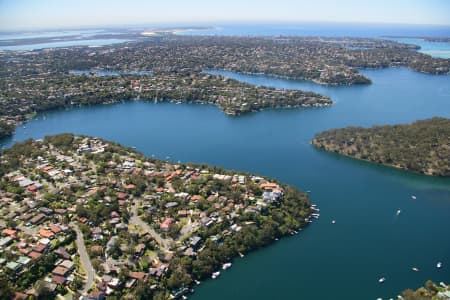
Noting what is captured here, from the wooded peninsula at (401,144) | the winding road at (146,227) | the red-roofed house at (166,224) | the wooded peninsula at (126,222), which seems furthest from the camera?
the wooded peninsula at (401,144)

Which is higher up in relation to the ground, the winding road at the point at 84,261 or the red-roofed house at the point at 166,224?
the red-roofed house at the point at 166,224

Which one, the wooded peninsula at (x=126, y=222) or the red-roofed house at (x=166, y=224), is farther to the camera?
the red-roofed house at (x=166, y=224)

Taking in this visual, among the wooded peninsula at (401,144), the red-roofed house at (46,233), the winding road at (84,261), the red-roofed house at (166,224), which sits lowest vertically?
the winding road at (84,261)

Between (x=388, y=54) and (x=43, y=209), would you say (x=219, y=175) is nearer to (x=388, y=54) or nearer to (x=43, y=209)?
(x=43, y=209)

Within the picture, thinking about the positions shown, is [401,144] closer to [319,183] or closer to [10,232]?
[319,183]

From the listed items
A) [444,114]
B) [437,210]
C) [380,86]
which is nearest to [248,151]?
[437,210]

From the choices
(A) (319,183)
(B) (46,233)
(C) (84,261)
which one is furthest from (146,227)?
(A) (319,183)

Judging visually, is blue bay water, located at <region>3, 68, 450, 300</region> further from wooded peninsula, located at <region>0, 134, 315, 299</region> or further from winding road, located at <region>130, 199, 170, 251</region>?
winding road, located at <region>130, 199, 170, 251</region>

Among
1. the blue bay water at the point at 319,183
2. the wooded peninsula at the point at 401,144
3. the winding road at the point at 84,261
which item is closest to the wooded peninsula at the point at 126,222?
the winding road at the point at 84,261

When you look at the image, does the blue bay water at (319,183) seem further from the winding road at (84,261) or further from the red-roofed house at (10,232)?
the red-roofed house at (10,232)
